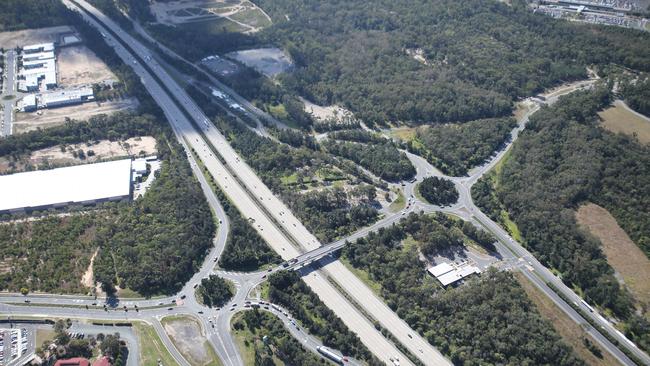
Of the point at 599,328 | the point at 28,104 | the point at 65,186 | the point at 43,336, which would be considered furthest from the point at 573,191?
the point at 28,104

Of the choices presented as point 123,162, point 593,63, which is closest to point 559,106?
point 593,63

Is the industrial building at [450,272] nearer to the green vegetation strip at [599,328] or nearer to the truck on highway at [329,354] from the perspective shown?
the green vegetation strip at [599,328]

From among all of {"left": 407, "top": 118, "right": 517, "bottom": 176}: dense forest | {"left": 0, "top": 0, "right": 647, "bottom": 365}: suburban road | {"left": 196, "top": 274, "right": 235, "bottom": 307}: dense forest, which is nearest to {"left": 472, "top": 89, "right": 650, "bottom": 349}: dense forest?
{"left": 0, "top": 0, "right": 647, "bottom": 365}: suburban road

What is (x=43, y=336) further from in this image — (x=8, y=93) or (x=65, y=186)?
(x=8, y=93)

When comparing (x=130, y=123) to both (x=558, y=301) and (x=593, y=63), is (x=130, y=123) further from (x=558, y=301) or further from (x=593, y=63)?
(x=593, y=63)

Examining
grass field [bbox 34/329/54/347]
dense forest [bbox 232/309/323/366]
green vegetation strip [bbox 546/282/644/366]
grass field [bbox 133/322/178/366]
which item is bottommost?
grass field [bbox 34/329/54/347]

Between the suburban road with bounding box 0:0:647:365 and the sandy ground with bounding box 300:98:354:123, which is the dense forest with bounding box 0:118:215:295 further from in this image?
the sandy ground with bounding box 300:98:354:123
